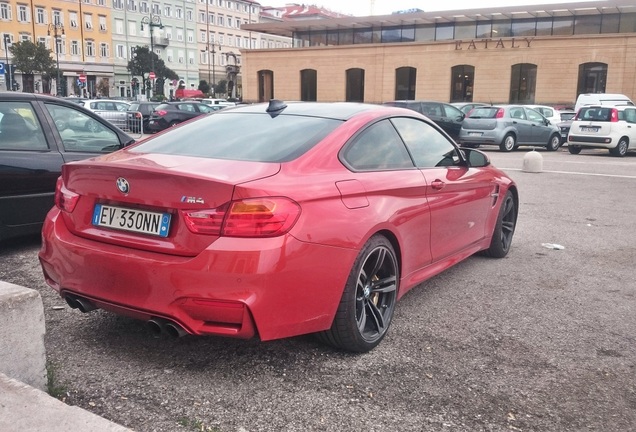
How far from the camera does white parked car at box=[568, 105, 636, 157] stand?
1944cm

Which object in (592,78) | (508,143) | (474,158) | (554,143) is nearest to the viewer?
(474,158)

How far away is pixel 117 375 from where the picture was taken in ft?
10.9

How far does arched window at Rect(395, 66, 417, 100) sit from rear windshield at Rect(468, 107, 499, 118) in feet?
85.4

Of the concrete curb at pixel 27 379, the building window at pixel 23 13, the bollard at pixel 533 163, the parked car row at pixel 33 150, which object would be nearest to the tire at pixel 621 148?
the bollard at pixel 533 163

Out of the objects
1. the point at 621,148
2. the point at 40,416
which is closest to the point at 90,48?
the point at 621,148

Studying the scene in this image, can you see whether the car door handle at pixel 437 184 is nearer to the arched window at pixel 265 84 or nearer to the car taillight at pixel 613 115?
the car taillight at pixel 613 115

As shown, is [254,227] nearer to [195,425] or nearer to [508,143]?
[195,425]

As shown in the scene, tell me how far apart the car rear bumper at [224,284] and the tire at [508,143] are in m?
18.2

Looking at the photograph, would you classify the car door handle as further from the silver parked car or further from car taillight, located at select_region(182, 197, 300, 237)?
the silver parked car

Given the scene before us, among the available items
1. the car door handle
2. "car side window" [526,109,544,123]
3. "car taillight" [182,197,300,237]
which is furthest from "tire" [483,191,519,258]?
"car side window" [526,109,544,123]

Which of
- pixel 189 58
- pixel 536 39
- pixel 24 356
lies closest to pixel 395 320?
pixel 24 356

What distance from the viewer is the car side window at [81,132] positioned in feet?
20.5

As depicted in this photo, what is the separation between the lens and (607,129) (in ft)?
63.9

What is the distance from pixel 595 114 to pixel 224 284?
19.7m
